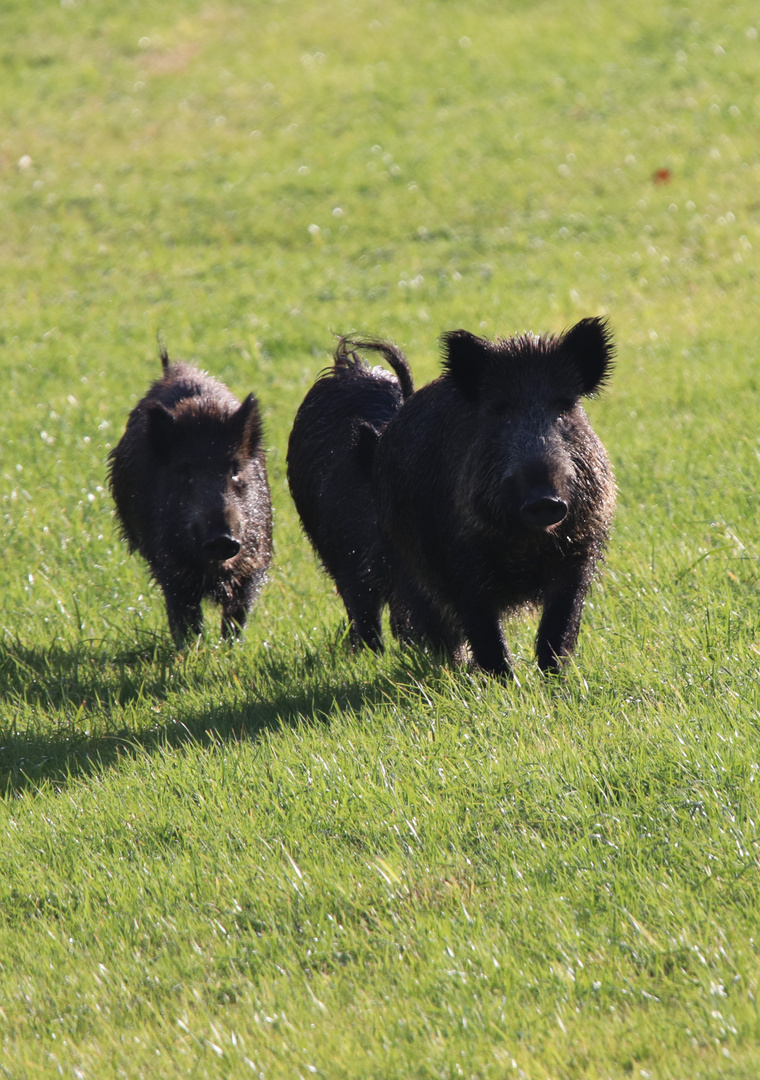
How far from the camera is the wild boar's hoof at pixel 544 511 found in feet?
16.0

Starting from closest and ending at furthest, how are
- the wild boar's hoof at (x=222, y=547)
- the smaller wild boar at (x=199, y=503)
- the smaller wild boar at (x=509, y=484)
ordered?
the smaller wild boar at (x=509, y=484) < the wild boar's hoof at (x=222, y=547) < the smaller wild boar at (x=199, y=503)

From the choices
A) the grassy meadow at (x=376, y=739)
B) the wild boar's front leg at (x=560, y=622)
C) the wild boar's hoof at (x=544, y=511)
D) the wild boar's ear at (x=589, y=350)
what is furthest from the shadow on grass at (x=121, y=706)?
the wild boar's ear at (x=589, y=350)

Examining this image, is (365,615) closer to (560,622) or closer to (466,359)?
(560,622)

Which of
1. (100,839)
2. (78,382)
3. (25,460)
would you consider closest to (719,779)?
(100,839)

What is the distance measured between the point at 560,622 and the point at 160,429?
3.01 meters

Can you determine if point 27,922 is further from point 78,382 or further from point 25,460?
point 78,382

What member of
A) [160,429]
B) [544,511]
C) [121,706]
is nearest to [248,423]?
[160,429]

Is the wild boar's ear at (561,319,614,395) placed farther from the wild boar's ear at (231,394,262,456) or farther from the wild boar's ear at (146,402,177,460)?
the wild boar's ear at (146,402,177,460)

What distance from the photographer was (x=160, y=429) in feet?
24.4

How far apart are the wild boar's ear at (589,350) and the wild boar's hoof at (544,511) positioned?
93cm

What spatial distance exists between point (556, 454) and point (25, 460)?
653cm

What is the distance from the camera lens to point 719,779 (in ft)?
13.6

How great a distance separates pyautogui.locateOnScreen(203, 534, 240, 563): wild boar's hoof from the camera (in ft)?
22.0

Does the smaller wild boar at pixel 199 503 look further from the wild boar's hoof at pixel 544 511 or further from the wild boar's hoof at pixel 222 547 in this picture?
the wild boar's hoof at pixel 544 511
